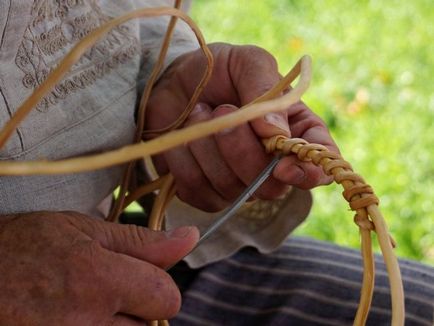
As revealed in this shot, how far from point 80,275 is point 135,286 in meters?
0.04

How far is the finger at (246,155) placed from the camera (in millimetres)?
739

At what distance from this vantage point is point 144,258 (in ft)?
2.07

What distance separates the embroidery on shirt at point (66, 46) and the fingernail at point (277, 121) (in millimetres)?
178

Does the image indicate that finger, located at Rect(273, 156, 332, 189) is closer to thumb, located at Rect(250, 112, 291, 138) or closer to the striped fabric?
thumb, located at Rect(250, 112, 291, 138)

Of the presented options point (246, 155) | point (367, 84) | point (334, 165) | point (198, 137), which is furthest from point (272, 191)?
point (367, 84)

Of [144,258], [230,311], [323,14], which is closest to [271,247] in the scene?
[230,311]

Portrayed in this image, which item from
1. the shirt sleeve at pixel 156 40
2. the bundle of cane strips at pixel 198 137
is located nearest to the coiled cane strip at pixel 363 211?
the bundle of cane strips at pixel 198 137

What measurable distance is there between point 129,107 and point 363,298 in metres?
0.33

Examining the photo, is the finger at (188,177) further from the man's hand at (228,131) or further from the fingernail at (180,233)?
the fingernail at (180,233)

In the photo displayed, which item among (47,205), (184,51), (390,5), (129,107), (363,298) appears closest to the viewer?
(363,298)

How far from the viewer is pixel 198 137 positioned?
483mm

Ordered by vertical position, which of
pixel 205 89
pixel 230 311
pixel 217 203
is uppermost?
pixel 205 89

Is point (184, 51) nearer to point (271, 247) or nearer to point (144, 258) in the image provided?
point (271, 247)

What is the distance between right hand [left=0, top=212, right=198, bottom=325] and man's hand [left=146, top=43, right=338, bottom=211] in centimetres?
13
